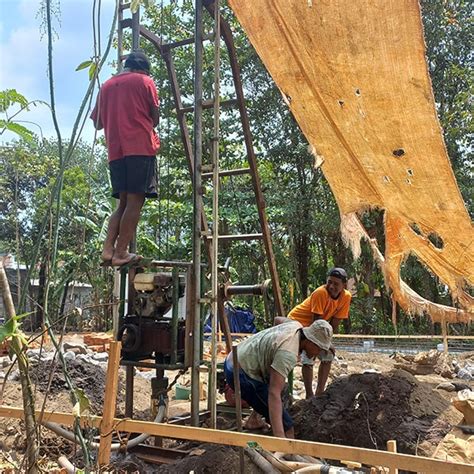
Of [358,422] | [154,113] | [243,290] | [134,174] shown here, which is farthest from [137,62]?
[358,422]

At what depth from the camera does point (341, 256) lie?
17.2 meters

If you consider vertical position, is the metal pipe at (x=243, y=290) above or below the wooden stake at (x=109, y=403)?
above

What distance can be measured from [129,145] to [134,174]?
193 mm

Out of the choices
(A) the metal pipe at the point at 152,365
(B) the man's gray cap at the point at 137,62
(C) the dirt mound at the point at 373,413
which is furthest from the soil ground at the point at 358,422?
(B) the man's gray cap at the point at 137,62

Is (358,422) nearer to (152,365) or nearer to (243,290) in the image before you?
(243,290)

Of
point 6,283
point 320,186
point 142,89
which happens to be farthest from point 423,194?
point 320,186

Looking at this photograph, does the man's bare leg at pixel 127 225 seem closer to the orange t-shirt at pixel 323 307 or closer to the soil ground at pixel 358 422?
the soil ground at pixel 358 422

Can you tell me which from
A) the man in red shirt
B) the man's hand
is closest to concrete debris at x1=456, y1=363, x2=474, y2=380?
the man in red shirt

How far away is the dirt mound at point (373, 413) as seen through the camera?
397 centimetres

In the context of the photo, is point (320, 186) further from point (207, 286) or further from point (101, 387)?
point (207, 286)

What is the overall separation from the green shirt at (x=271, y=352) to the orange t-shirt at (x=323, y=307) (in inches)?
57.6

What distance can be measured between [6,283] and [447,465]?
1.83 metres

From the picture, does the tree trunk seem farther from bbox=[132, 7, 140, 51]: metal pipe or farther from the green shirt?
bbox=[132, 7, 140, 51]: metal pipe

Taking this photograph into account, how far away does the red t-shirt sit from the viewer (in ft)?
12.0
